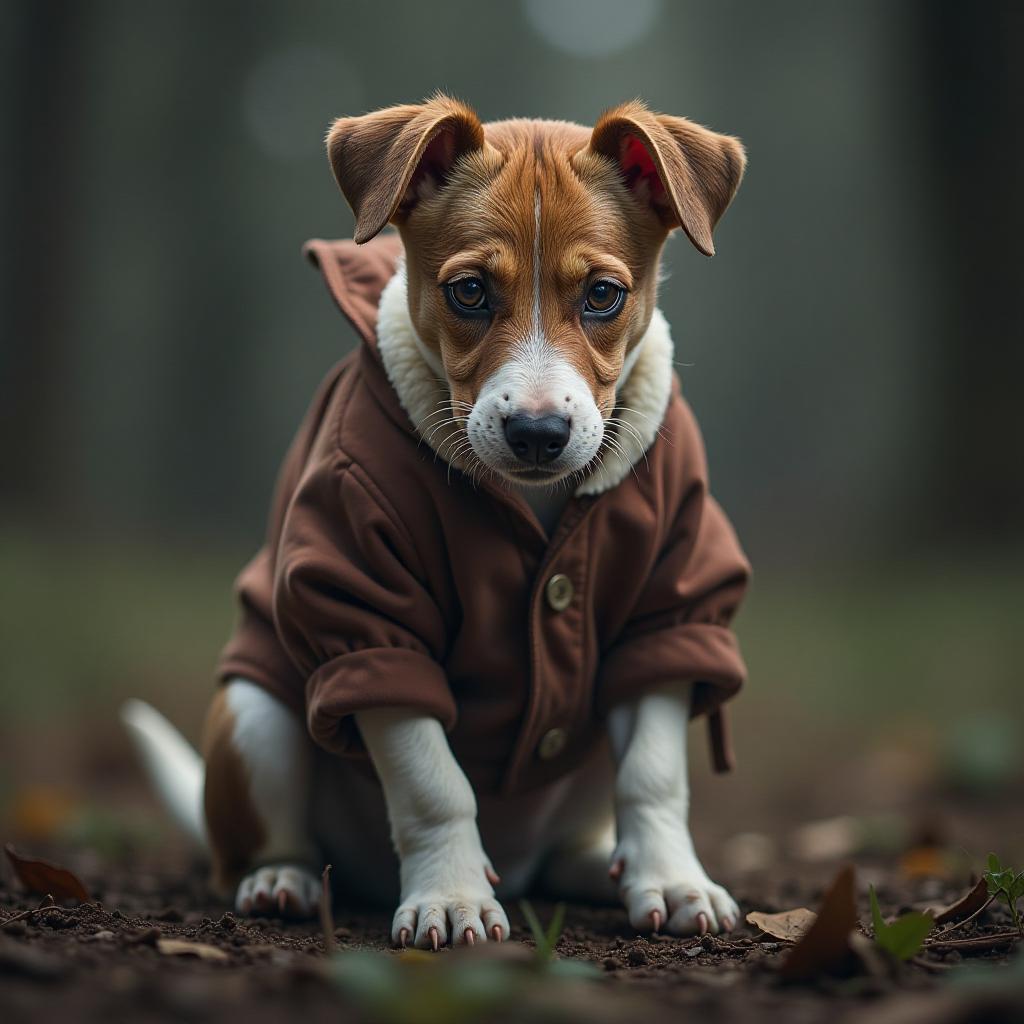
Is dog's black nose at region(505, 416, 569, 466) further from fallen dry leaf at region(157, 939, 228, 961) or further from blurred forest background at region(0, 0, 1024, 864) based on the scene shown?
blurred forest background at region(0, 0, 1024, 864)

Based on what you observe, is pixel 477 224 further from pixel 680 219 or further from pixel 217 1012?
pixel 217 1012

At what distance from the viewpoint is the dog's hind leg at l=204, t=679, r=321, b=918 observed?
11.1 ft

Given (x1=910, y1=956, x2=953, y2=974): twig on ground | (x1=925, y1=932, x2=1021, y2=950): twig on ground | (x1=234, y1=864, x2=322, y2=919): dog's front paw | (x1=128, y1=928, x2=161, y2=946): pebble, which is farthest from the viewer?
(x1=234, y1=864, x2=322, y2=919): dog's front paw

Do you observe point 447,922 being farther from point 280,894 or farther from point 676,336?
point 676,336

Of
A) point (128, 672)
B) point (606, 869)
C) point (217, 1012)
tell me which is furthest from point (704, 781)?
point (217, 1012)

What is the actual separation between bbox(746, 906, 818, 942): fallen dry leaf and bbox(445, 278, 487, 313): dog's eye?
165cm

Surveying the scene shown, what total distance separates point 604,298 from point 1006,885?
5.42ft

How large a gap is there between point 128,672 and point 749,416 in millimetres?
9142

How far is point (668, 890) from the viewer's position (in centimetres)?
313

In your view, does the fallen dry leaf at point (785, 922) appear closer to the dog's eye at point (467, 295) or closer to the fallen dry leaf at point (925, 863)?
the fallen dry leaf at point (925, 863)

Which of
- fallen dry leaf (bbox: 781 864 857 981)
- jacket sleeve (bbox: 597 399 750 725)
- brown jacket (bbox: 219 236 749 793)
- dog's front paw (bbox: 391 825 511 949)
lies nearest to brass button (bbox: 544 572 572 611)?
brown jacket (bbox: 219 236 749 793)

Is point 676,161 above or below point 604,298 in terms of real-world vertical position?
above

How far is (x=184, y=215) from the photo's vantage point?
1322cm

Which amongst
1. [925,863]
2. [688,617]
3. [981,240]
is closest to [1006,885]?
[688,617]
